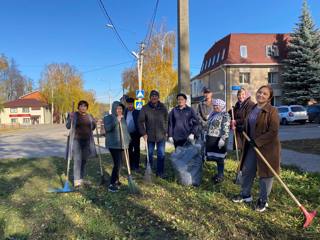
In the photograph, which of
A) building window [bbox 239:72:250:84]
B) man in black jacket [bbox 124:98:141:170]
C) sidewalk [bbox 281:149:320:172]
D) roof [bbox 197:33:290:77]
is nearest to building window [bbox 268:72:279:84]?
roof [bbox 197:33:290:77]

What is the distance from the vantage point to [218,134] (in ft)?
19.1

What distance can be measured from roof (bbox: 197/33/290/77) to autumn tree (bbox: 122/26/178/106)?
8.77 m

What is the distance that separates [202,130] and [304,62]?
28876 millimetres

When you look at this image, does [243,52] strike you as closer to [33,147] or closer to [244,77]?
[244,77]

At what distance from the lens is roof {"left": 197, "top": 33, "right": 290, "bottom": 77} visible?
3675 cm

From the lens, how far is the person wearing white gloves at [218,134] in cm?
578

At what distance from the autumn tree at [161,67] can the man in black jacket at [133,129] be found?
20.2 meters

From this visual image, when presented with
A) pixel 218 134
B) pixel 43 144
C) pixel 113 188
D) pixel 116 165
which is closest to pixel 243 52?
pixel 43 144

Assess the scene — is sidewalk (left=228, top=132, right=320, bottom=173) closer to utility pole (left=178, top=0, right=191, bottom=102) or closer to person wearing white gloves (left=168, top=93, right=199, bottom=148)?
person wearing white gloves (left=168, top=93, right=199, bottom=148)

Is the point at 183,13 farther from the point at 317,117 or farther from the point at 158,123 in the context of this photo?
the point at 317,117

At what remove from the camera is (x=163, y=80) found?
2808cm

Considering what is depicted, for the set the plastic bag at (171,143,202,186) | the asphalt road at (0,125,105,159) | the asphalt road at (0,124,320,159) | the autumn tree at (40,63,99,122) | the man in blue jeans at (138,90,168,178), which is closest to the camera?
the plastic bag at (171,143,202,186)

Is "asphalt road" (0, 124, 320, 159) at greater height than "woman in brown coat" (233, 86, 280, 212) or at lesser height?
lesser

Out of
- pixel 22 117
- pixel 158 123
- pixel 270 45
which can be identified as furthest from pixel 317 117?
pixel 22 117
